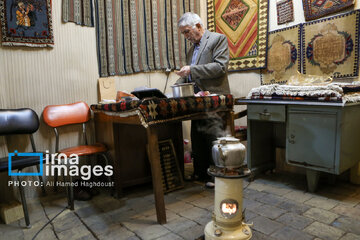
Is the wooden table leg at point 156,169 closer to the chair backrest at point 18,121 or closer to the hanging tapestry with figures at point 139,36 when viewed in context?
the chair backrest at point 18,121

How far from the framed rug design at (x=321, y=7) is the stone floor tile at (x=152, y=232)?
2655 mm

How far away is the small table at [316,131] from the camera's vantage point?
7.53ft

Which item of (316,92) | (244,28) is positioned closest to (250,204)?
(316,92)

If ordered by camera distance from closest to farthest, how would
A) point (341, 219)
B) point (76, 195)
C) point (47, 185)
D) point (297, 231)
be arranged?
point (297, 231), point (341, 219), point (76, 195), point (47, 185)

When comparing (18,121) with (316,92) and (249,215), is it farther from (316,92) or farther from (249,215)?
(316,92)

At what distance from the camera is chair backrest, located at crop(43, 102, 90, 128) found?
2.68m

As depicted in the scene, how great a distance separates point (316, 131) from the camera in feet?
7.90

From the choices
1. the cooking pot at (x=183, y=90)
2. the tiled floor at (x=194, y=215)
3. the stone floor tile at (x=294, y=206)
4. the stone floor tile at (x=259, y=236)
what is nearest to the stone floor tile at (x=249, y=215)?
the tiled floor at (x=194, y=215)

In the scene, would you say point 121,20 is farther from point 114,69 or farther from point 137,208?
point 137,208

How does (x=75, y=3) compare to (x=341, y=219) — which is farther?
(x=75, y=3)

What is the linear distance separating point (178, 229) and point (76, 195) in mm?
1228

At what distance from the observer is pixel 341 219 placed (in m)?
2.02

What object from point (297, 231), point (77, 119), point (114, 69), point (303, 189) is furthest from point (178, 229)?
point (114, 69)

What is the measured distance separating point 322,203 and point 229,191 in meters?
1.23
